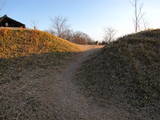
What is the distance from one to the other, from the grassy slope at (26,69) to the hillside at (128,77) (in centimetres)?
191

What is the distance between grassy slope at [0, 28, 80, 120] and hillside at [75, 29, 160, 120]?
1.91m

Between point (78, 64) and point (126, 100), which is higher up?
point (78, 64)

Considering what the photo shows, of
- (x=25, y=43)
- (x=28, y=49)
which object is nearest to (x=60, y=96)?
(x=28, y=49)

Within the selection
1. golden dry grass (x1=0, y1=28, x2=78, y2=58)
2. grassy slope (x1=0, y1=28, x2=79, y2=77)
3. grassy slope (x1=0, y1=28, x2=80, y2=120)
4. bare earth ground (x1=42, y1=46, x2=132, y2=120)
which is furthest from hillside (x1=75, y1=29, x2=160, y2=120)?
golden dry grass (x1=0, y1=28, x2=78, y2=58)

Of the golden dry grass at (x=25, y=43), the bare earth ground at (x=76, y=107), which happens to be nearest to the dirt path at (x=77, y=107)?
the bare earth ground at (x=76, y=107)

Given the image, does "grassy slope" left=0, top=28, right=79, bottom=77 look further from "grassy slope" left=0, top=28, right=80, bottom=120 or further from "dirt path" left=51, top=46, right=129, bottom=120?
"dirt path" left=51, top=46, right=129, bottom=120

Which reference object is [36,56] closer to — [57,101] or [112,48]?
[112,48]

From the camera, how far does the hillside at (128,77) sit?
18.5 feet

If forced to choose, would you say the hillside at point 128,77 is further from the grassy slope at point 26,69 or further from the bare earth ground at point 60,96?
the grassy slope at point 26,69

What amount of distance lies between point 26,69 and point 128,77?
214 inches

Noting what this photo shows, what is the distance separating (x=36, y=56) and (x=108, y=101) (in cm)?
671

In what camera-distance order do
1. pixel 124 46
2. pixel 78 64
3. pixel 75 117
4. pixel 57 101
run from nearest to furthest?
pixel 75 117
pixel 57 101
pixel 124 46
pixel 78 64

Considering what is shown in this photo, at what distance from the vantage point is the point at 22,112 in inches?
202

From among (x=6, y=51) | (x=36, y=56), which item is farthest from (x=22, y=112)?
(x=6, y=51)
